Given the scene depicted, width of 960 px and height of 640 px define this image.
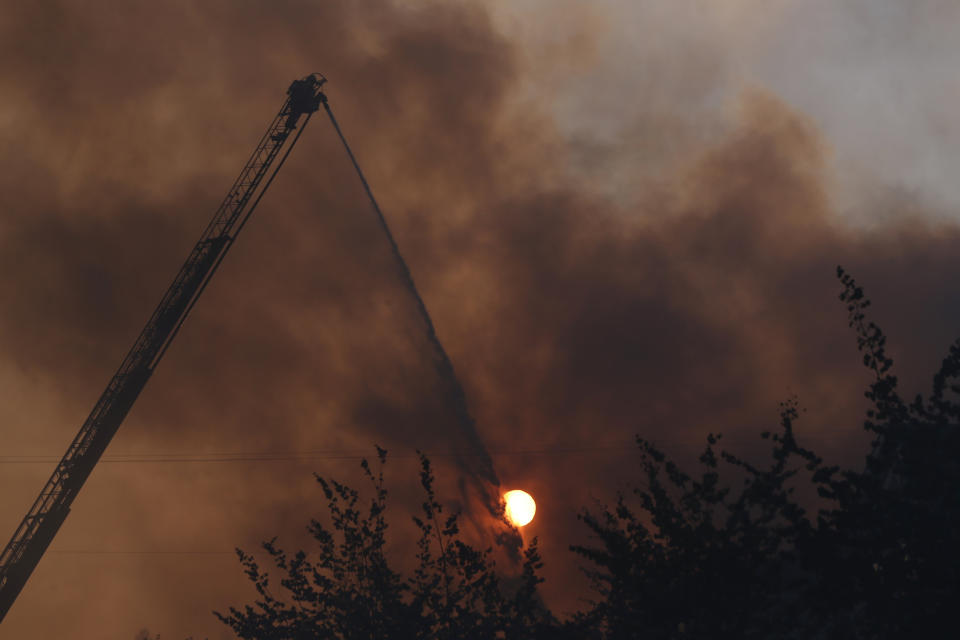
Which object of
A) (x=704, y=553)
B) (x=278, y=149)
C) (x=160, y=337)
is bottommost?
(x=704, y=553)

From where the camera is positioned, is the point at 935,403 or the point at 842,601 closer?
the point at 842,601

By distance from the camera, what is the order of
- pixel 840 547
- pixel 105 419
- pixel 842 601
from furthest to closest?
pixel 105 419 < pixel 840 547 < pixel 842 601

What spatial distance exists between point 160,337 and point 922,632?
6283 centimetres

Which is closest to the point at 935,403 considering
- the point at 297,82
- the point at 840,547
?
the point at 840,547

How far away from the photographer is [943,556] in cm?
2002

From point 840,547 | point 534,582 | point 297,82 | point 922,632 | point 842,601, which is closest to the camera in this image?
point 922,632

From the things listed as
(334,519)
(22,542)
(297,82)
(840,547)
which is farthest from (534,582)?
(297,82)

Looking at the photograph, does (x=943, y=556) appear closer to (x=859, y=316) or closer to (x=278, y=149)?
(x=859, y=316)

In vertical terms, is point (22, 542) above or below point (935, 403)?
above

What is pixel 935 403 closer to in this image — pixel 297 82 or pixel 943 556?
pixel 943 556

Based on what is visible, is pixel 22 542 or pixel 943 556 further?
pixel 22 542

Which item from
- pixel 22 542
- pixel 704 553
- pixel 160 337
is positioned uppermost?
pixel 160 337

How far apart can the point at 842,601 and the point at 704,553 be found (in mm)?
5082

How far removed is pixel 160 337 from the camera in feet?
228
